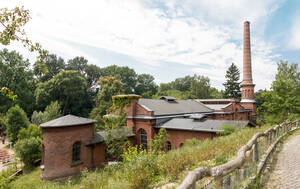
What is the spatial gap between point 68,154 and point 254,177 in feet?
45.1

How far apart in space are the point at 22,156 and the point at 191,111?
68.2ft

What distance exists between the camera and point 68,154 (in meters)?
13.7

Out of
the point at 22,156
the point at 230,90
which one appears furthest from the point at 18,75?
the point at 230,90

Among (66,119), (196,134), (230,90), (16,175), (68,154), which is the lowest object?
(16,175)

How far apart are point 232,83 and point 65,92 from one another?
4637 cm

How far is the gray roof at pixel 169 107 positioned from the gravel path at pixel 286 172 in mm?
13173

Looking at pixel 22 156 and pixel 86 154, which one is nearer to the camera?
pixel 86 154

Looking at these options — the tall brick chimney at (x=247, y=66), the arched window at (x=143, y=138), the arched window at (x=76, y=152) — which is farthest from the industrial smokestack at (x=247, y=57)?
the arched window at (x=76, y=152)

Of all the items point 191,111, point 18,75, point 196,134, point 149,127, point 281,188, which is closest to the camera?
point 281,188

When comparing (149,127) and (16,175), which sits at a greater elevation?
(149,127)

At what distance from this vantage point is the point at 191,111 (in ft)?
77.4

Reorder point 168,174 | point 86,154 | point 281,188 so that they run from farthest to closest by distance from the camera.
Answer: point 86,154
point 168,174
point 281,188

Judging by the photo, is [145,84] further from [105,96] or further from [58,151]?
[58,151]

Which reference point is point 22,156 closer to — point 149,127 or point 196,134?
point 149,127
